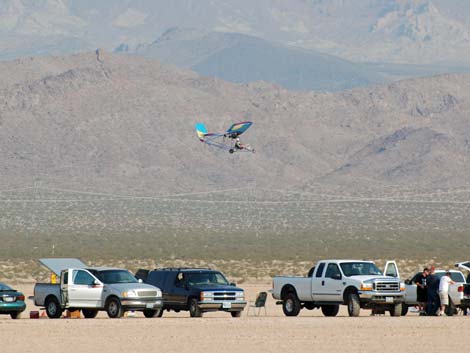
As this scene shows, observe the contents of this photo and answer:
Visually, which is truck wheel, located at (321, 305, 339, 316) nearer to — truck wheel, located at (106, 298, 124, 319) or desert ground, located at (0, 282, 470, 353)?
desert ground, located at (0, 282, 470, 353)

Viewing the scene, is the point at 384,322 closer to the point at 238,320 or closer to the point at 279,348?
the point at 238,320

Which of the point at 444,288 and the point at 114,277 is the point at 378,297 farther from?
the point at 114,277

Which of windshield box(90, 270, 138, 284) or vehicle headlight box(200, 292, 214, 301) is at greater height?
windshield box(90, 270, 138, 284)

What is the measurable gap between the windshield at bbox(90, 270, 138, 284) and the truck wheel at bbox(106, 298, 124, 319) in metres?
0.58

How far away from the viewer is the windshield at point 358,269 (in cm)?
3505

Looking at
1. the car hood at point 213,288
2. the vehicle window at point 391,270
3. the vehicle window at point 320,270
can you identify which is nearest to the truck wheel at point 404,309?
the vehicle window at point 391,270

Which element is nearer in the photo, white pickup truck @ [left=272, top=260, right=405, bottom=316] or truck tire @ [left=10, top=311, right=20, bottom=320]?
white pickup truck @ [left=272, top=260, right=405, bottom=316]

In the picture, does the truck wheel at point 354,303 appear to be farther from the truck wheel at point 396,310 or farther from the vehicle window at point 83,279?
the vehicle window at point 83,279

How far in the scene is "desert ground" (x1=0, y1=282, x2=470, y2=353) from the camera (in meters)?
27.5

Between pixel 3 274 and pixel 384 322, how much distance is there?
3109 centimetres

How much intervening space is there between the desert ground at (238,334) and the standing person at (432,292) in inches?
20.5

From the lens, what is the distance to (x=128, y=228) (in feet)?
340

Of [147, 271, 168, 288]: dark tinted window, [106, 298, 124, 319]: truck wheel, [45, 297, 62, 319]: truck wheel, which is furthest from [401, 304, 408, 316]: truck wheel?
[45, 297, 62, 319]: truck wheel

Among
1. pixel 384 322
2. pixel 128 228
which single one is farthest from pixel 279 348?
pixel 128 228
